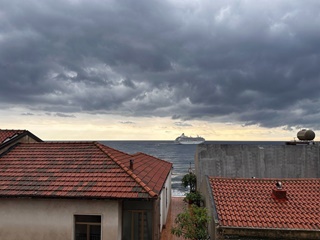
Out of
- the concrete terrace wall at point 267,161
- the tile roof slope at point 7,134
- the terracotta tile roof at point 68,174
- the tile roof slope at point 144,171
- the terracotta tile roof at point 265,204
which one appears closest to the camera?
the terracotta tile roof at point 265,204

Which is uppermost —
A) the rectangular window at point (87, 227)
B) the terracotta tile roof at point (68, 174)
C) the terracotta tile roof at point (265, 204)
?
the terracotta tile roof at point (68, 174)

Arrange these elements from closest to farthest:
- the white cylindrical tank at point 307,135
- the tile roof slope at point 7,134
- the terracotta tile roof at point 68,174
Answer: the terracotta tile roof at point 68,174, the tile roof slope at point 7,134, the white cylindrical tank at point 307,135

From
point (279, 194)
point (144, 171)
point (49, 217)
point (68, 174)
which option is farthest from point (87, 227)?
point (279, 194)

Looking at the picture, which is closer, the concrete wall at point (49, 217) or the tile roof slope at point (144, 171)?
the concrete wall at point (49, 217)

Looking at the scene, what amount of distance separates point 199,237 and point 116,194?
4.58m

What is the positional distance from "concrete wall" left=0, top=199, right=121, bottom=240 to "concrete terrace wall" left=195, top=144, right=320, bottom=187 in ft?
43.8

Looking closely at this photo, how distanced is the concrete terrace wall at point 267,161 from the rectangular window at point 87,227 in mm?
13446

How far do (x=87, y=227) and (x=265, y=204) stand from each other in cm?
856

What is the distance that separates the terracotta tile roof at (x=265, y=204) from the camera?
37.4ft

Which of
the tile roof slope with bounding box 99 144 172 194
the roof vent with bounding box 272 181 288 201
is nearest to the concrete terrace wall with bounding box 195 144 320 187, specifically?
the tile roof slope with bounding box 99 144 172 194

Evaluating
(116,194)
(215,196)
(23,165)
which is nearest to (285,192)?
(215,196)

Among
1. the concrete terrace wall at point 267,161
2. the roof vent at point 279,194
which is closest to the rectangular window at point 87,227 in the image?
the roof vent at point 279,194

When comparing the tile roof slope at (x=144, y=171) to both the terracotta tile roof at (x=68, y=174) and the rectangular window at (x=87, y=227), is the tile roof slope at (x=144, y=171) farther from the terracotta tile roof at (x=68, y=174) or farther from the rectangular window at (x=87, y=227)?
the rectangular window at (x=87, y=227)

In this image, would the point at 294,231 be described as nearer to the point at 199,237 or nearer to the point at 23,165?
the point at 199,237
